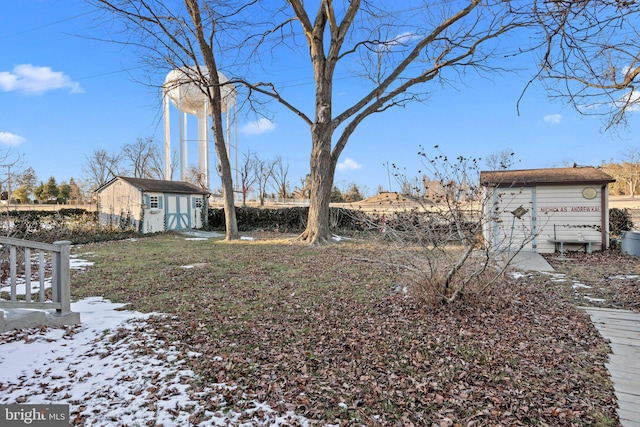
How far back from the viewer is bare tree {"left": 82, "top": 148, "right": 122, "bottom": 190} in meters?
28.6

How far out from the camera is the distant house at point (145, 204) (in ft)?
50.8

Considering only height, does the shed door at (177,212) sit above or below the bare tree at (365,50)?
below

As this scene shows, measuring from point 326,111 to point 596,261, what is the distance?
8.69 metres

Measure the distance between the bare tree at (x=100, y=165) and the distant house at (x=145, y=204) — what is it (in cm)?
1435

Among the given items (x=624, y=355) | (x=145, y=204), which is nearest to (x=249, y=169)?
(x=145, y=204)

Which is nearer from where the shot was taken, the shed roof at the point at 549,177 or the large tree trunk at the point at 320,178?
the shed roof at the point at 549,177

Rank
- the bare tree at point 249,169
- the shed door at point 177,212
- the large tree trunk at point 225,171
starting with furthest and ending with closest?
1. the bare tree at point 249,169
2. the shed door at point 177,212
3. the large tree trunk at point 225,171

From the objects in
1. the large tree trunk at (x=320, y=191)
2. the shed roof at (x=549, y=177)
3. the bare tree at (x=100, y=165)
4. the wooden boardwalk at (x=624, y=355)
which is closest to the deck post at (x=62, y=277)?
the wooden boardwalk at (x=624, y=355)

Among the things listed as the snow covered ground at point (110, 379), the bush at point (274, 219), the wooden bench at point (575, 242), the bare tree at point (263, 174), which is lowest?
the snow covered ground at point (110, 379)

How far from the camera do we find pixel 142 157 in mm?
30203

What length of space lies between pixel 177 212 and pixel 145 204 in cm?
199

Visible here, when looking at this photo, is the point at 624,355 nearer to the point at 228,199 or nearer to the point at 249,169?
the point at 228,199

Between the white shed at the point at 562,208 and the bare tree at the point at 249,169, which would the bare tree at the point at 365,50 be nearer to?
the white shed at the point at 562,208

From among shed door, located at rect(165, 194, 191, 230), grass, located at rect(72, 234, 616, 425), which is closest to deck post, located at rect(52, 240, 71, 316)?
grass, located at rect(72, 234, 616, 425)
